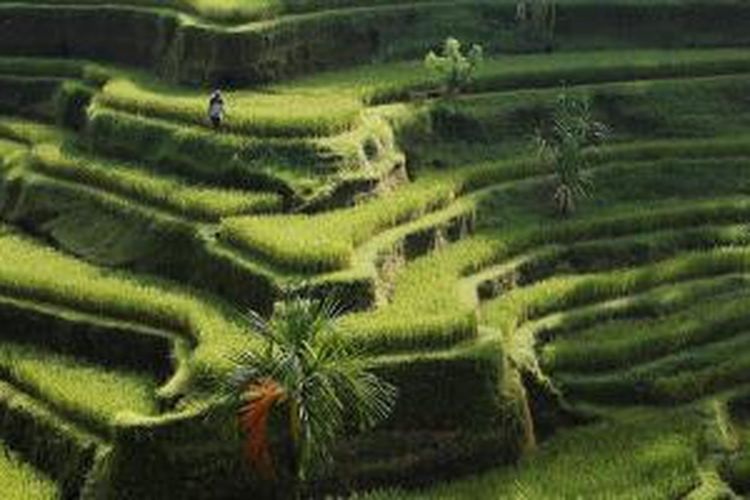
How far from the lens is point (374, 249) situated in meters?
31.0

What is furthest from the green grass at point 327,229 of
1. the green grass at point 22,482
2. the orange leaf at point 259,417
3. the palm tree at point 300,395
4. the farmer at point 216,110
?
the green grass at point 22,482

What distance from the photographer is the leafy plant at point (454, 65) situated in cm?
3853

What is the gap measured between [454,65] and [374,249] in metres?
9.26

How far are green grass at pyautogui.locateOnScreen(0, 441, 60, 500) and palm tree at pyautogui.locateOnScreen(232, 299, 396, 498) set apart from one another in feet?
13.4

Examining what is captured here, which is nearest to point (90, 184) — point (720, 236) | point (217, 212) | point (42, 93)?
point (217, 212)

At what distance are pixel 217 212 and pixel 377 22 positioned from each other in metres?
12.6

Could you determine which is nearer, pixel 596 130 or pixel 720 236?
pixel 720 236

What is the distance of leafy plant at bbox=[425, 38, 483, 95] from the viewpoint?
3853 cm

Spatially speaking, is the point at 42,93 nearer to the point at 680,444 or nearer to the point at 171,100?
the point at 171,100

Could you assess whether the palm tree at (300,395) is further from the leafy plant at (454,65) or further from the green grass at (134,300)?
the leafy plant at (454,65)

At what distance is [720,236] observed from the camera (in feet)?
112

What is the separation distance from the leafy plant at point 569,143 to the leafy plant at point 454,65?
2515 mm

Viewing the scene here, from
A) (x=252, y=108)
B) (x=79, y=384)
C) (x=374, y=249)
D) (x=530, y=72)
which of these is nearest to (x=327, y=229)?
A: (x=374, y=249)

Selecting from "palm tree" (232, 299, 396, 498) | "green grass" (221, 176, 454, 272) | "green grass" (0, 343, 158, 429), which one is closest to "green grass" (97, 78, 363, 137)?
"green grass" (221, 176, 454, 272)
